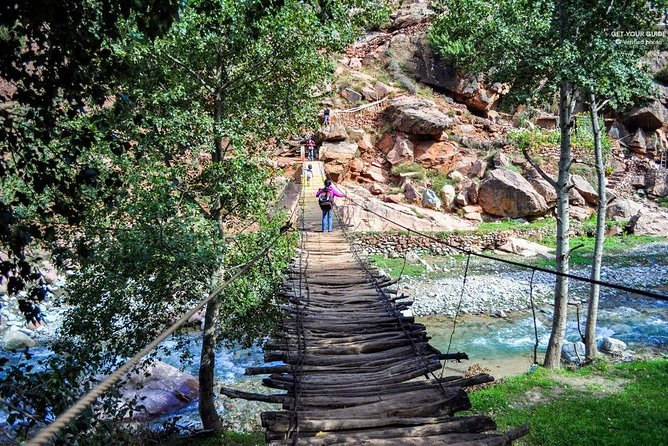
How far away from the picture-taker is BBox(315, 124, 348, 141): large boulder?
21297 millimetres

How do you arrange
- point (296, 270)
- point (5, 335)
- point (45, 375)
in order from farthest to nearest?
point (5, 335) → point (296, 270) → point (45, 375)

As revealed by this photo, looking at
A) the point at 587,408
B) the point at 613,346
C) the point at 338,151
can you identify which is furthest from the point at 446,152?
the point at 587,408

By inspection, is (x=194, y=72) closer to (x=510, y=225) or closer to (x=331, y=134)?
(x=331, y=134)

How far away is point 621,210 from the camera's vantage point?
21.4 m

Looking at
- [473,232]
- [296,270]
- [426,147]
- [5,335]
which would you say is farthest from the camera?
[426,147]

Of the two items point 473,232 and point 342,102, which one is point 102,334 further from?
point 342,102

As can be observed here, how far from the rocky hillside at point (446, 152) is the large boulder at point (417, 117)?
0.05 m

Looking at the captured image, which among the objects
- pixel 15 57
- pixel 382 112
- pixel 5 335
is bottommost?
pixel 5 335

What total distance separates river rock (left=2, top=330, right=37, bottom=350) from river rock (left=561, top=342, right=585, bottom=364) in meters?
10.9

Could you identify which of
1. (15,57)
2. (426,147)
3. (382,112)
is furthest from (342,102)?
(15,57)

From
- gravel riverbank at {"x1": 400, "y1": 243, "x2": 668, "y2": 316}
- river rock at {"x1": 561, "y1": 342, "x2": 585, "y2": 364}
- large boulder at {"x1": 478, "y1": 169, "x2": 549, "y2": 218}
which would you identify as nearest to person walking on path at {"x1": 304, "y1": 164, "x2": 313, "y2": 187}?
gravel riverbank at {"x1": 400, "y1": 243, "x2": 668, "y2": 316}

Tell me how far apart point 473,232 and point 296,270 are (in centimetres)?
1218

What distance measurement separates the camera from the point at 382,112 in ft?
77.3

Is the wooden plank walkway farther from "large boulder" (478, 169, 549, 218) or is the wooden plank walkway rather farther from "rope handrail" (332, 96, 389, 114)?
"rope handrail" (332, 96, 389, 114)
